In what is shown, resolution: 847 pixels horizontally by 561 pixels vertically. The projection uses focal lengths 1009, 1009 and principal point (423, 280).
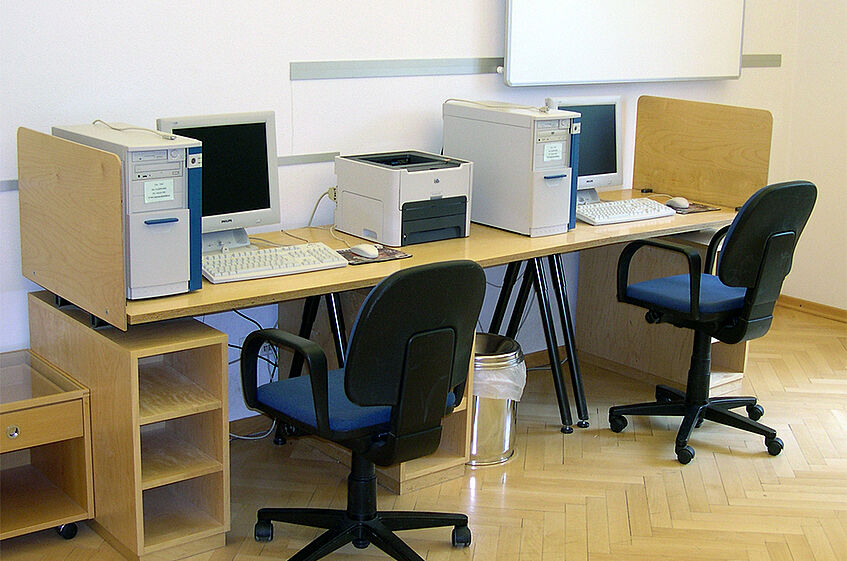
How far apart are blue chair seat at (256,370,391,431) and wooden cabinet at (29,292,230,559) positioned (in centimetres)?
15

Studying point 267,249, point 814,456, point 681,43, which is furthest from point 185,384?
point 681,43

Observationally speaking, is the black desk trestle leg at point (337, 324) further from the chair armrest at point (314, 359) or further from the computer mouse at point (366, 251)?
the chair armrest at point (314, 359)

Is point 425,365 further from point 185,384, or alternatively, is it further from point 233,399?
point 233,399

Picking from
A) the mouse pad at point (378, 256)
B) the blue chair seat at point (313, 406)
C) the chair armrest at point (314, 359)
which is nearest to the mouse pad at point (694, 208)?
the mouse pad at point (378, 256)

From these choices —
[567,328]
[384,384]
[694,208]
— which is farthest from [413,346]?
[694,208]

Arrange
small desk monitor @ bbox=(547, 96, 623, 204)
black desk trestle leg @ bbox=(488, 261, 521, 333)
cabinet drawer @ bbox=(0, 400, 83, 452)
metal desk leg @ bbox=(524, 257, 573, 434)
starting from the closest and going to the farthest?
cabinet drawer @ bbox=(0, 400, 83, 452), metal desk leg @ bbox=(524, 257, 573, 434), black desk trestle leg @ bbox=(488, 261, 521, 333), small desk monitor @ bbox=(547, 96, 623, 204)

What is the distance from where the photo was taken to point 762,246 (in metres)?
3.21

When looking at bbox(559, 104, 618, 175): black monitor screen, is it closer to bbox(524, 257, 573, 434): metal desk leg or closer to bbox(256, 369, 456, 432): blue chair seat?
bbox(524, 257, 573, 434): metal desk leg

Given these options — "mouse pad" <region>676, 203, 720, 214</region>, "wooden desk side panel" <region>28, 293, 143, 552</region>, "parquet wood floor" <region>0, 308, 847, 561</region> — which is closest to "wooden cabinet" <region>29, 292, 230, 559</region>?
"wooden desk side panel" <region>28, 293, 143, 552</region>

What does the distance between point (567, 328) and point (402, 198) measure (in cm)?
88

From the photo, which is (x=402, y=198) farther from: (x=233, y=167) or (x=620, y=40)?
(x=620, y=40)

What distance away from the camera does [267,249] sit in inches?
119

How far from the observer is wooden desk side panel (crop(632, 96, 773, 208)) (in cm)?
387

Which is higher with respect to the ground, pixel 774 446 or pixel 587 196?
pixel 587 196
